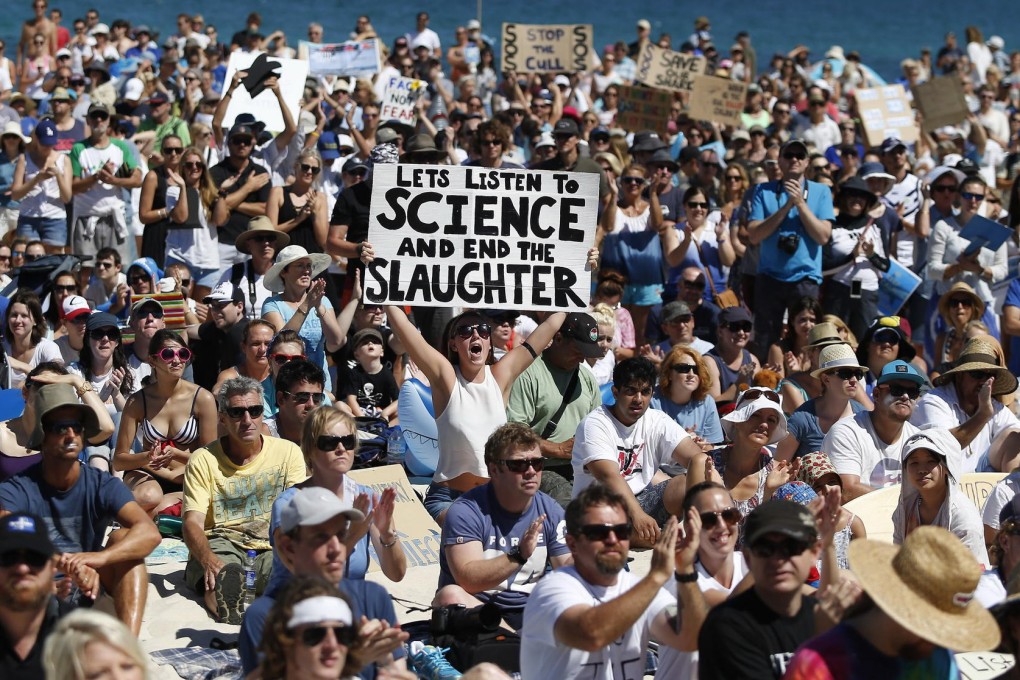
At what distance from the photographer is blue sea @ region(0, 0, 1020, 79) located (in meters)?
40.8

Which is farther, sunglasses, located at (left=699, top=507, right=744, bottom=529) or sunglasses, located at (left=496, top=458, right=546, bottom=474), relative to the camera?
sunglasses, located at (left=496, top=458, right=546, bottom=474)

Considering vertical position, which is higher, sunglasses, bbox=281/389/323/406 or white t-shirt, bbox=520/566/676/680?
sunglasses, bbox=281/389/323/406

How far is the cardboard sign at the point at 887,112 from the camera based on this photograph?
1867 cm

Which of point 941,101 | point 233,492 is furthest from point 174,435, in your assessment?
point 941,101

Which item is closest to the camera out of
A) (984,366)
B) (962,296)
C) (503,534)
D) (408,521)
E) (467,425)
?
(503,534)

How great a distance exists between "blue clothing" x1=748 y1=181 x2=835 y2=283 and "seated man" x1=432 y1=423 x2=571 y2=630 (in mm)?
Result: 5644

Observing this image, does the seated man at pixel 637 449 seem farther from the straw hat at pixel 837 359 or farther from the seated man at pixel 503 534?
the straw hat at pixel 837 359

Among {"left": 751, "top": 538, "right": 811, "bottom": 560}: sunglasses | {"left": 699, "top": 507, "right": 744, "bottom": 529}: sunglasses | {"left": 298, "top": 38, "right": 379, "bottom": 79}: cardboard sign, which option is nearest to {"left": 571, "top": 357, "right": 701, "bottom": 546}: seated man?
{"left": 699, "top": 507, "right": 744, "bottom": 529}: sunglasses

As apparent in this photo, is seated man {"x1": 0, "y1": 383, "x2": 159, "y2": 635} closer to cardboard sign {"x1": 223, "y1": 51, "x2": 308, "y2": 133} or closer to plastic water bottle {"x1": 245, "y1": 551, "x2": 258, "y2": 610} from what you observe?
plastic water bottle {"x1": 245, "y1": 551, "x2": 258, "y2": 610}

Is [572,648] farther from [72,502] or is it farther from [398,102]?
[398,102]

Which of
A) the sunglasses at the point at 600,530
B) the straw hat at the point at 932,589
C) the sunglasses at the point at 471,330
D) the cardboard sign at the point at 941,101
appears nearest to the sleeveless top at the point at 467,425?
the sunglasses at the point at 471,330

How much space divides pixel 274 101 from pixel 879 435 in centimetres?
860

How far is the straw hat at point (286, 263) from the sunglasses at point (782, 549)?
6112 mm

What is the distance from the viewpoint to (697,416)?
942cm
